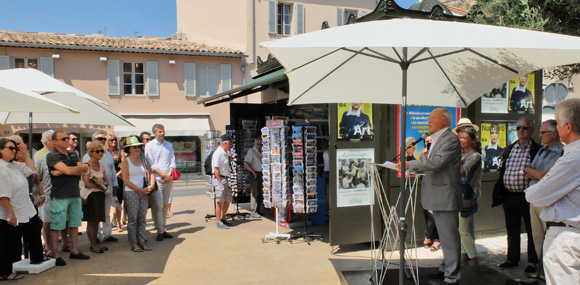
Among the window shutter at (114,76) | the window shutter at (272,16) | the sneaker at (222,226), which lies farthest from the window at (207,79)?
the sneaker at (222,226)

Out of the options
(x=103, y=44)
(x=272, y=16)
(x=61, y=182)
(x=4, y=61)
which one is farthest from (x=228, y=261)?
(x=272, y=16)

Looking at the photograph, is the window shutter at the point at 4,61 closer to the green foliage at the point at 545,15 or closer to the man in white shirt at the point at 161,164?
the man in white shirt at the point at 161,164

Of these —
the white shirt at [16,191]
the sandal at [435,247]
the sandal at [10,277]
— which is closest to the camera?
the white shirt at [16,191]

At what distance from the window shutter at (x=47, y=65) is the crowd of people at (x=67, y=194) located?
47.8 ft

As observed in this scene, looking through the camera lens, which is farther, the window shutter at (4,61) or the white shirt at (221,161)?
the window shutter at (4,61)

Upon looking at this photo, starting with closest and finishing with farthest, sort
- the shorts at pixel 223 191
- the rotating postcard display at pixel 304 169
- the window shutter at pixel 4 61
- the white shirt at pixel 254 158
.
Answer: the rotating postcard display at pixel 304 169
the shorts at pixel 223 191
the white shirt at pixel 254 158
the window shutter at pixel 4 61

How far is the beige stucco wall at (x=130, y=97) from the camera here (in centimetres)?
1988

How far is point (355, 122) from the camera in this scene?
614cm

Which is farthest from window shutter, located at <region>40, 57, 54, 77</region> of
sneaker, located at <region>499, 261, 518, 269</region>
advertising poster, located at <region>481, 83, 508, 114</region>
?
sneaker, located at <region>499, 261, 518, 269</region>

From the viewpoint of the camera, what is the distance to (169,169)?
7.55 meters

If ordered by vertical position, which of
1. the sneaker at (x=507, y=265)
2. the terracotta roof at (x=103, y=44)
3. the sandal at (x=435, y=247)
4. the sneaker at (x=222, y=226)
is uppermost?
the terracotta roof at (x=103, y=44)

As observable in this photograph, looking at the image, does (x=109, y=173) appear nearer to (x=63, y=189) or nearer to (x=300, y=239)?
(x=63, y=189)

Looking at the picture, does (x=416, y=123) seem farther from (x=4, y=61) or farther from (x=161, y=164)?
(x=4, y=61)

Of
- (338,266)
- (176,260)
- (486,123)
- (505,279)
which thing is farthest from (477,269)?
(176,260)
